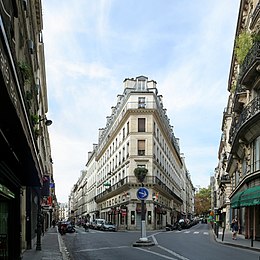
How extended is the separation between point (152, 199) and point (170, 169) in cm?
2510

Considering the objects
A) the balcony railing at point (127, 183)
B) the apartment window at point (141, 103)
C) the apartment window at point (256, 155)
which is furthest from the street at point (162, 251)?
the apartment window at point (141, 103)

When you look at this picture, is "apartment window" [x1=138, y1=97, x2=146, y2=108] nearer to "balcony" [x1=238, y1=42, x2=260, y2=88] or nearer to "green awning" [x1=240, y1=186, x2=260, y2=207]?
"balcony" [x1=238, y1=42, x2=260, y2=88]

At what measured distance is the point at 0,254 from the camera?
485 inches

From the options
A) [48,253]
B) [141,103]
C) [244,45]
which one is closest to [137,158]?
[141,103]

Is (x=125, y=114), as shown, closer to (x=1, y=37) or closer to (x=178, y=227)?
(x=178, y=227)

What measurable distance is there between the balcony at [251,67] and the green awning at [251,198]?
7187mm

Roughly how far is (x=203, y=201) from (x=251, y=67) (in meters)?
146

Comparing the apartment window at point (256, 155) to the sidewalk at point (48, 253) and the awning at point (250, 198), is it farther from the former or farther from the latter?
the sidewalk at point (48, 253)

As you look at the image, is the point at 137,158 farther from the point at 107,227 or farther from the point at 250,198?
the point at 250,198

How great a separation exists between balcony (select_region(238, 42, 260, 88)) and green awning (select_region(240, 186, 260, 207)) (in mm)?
7187

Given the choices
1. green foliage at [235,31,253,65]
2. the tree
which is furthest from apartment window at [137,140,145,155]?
the tree

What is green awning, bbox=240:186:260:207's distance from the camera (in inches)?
1027

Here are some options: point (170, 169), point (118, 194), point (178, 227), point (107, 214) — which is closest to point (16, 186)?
point (178, 227)

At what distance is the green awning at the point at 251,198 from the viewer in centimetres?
2609
